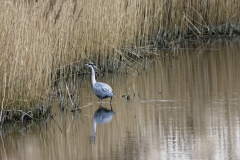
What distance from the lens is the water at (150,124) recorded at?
23.2 ft

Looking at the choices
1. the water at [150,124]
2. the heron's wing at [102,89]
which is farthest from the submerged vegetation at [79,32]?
the heron's wing at [102,89]

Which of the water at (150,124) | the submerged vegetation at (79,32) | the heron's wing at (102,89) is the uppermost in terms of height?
the submerged vegetation at (79,32)

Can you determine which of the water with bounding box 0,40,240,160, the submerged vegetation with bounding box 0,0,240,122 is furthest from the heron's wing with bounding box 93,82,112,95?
the submerged vegetation with bounding box 0,0,240,122

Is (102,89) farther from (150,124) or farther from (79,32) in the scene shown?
(79,32)

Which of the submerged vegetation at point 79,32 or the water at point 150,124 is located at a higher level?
the submerged vegetation at point 79,32

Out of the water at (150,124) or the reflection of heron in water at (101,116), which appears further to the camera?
the reflection of heron in water at (101,116)

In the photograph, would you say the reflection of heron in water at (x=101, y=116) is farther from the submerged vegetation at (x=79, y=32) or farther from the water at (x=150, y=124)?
the submerged vegetation at (x=79, y=32)

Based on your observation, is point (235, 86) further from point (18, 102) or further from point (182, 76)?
point (18, 102)

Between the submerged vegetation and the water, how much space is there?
15.4 inches

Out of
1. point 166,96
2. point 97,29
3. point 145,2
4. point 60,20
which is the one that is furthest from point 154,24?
point 166,96

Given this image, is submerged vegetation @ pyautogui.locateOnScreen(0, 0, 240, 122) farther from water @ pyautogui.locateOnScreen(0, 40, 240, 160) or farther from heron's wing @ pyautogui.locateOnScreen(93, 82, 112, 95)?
→ heron's wing @ pyautogui.locateOnScreen(93, 82, 112, 95)

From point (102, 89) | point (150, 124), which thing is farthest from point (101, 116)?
point (150, 124)

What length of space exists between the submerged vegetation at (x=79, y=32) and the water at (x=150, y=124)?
39 cm

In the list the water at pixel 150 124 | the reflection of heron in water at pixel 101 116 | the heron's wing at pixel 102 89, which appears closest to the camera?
the water at pixel 150 124
